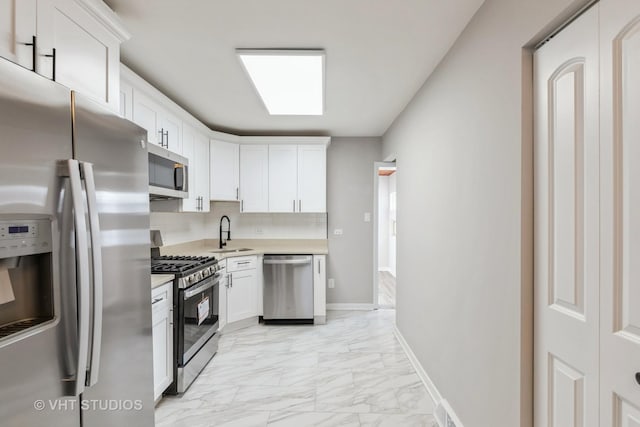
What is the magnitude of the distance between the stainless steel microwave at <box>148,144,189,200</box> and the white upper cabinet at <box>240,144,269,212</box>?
1.29 meters

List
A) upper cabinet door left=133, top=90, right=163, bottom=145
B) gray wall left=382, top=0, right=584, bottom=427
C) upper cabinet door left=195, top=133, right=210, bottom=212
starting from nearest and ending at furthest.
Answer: gray wall left=382, top=0, right=584, bottom=427 → upper cabinet door left=133, top=90, right=163, bottom=145 → upper cabinet door left=195, top=133, right=210, bottom=212

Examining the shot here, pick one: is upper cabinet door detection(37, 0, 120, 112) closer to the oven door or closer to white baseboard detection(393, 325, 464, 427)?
the oven door

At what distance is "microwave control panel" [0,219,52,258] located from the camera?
2.87ft

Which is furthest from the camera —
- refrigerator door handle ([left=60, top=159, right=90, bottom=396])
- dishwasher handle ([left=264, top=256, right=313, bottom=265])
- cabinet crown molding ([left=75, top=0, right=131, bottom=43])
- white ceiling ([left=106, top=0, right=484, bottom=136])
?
dishwasher handle ([left=264, top=256, right=313, bottom=265])

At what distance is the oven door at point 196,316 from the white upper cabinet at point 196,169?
36.0 inches

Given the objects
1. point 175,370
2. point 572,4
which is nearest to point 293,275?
point 175,370

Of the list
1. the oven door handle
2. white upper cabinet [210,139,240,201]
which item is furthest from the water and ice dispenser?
white upper cabinet [210,139,240,201]

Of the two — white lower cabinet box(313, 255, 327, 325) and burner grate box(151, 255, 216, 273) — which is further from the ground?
burner grate box(151, 255, 216, 273)

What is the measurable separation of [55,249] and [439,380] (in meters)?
2.44

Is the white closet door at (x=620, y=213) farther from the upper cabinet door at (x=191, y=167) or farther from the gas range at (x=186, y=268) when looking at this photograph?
the upper cabinet door at (x=191, y=167)

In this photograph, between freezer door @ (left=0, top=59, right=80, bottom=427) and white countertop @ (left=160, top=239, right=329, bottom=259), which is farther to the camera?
white countertop @ (left=160, top=239, right=329, bottom=259)

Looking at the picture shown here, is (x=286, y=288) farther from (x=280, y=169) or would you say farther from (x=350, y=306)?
(x=280, y=169)

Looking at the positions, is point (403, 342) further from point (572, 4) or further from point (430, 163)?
point (572, 4)

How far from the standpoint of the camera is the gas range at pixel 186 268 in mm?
2475
